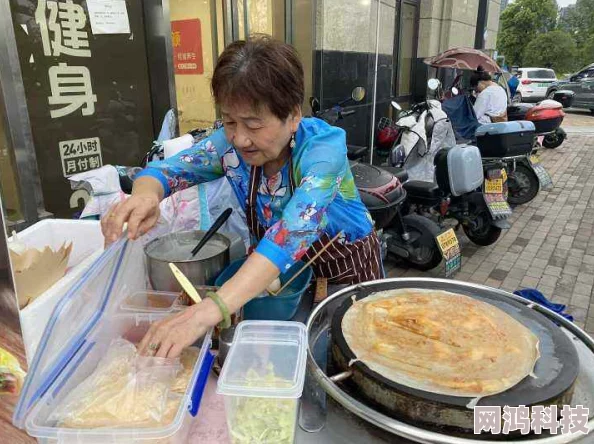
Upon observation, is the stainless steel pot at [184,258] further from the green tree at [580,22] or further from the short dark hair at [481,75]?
the green tree at [580,22]

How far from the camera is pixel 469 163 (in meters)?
4.27

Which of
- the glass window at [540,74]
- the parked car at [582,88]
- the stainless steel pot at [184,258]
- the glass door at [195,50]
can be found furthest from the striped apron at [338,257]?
the glass window at [540,74]

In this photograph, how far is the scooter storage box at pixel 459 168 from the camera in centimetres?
425

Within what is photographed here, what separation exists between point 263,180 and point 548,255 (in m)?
4.65

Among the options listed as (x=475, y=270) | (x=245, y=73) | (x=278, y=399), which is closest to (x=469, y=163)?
(x=475, y=270)

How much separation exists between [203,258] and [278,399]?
0.64m

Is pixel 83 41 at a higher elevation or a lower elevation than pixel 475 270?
higher

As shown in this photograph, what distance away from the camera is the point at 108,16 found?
131 inches

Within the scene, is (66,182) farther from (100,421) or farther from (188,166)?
(100,421)

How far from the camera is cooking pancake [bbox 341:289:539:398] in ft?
3.75

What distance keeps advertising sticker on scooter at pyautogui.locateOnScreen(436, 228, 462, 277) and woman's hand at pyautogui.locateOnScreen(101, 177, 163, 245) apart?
313 cm

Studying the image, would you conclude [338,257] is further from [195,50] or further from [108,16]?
[195,50]

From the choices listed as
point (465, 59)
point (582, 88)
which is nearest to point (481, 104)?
point (465, 59)

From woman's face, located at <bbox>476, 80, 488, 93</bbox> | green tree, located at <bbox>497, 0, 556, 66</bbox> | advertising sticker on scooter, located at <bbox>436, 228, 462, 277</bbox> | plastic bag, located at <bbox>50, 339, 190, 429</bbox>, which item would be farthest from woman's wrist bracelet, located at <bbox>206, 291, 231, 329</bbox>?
green tree, located at <bbox>497, 0, 556, 66</bbox>
